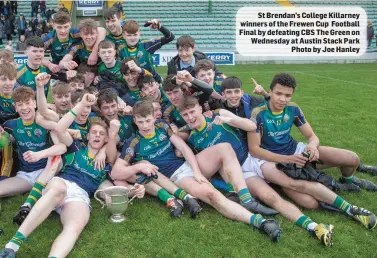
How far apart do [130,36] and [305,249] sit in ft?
12.9

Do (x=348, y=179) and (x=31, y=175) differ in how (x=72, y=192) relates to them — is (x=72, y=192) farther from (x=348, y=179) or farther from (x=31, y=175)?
(x=348, y=179)

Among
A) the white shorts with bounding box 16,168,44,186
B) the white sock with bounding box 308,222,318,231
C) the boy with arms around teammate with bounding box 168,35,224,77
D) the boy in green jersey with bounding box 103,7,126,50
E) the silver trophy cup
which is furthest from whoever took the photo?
the boy in green jersey with bounding box 103,7,126,50

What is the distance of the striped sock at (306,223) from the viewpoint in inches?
144

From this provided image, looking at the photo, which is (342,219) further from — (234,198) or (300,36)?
(300,36)

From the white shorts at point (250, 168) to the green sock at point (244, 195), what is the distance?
411 millimetres

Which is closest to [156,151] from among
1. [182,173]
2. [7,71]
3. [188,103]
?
[182,173]

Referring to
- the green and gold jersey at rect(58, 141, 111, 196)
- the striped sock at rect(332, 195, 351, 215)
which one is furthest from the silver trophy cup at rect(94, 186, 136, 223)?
the striped sock at rect(332, 195, 351, 215)

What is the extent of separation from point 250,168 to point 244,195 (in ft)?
1.98

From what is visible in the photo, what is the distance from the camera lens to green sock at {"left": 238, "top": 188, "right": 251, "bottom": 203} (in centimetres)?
394

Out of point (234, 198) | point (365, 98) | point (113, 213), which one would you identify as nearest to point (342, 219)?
point (234, 198)

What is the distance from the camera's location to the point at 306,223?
12.2 ft

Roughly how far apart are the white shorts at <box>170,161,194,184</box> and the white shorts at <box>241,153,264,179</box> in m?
0.61

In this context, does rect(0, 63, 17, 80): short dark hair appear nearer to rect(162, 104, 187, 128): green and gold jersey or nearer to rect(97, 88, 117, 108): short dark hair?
rect(97, 88, 117, 108): short dark hair

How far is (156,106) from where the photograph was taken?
4973 millimetres
